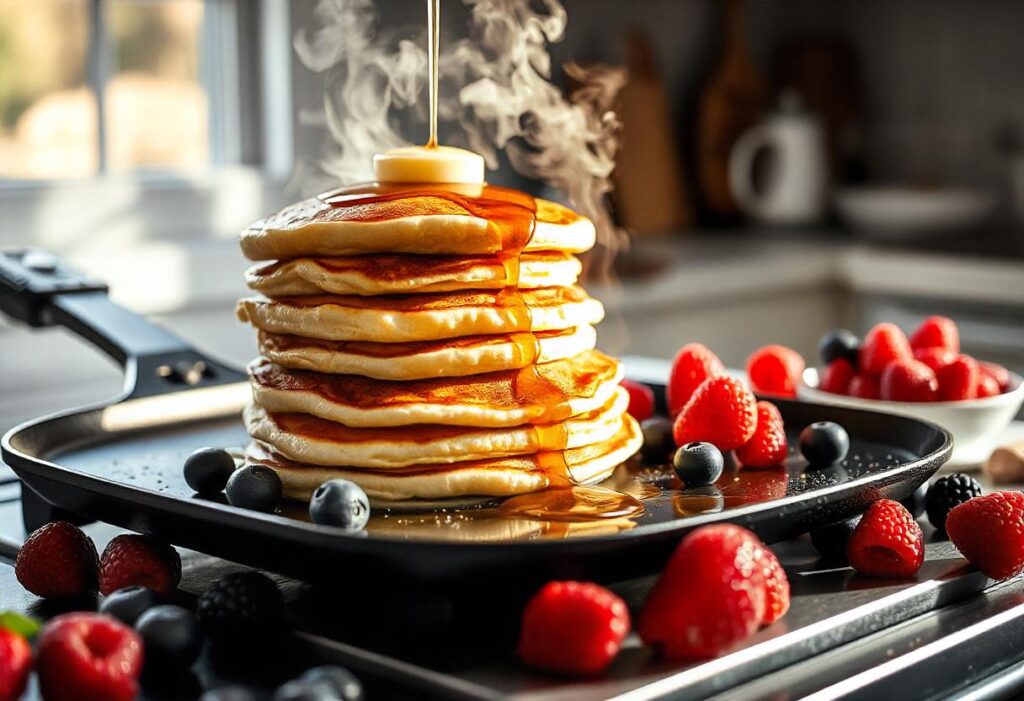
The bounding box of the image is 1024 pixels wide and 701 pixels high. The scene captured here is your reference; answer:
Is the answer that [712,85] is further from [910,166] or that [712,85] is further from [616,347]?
[616,347]

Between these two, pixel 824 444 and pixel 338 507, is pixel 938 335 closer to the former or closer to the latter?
pixel 824 444

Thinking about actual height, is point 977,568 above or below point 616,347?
above

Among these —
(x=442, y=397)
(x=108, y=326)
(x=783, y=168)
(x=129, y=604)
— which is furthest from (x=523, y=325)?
(x=783, y=168)

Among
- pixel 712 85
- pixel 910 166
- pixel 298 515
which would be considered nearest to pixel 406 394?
pixel 298 515

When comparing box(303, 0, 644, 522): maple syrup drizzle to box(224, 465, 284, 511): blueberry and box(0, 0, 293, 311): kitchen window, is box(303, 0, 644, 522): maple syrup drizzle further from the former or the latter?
box(0, 0, 293, 311): kitchen window

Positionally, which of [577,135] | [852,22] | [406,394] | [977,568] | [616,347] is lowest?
[616,347]

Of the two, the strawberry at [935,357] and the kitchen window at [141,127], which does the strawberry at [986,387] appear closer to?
the strawberry at [935,357]

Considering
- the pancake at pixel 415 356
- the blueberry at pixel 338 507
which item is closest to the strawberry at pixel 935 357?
the pancake at pixel 415 356

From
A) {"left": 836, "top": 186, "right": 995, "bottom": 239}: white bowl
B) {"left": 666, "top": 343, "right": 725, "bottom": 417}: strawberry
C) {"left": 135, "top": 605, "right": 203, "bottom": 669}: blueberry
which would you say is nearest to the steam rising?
{"left": 666, "top": 343, "right": 725, "bottom": 417}: strawberry
